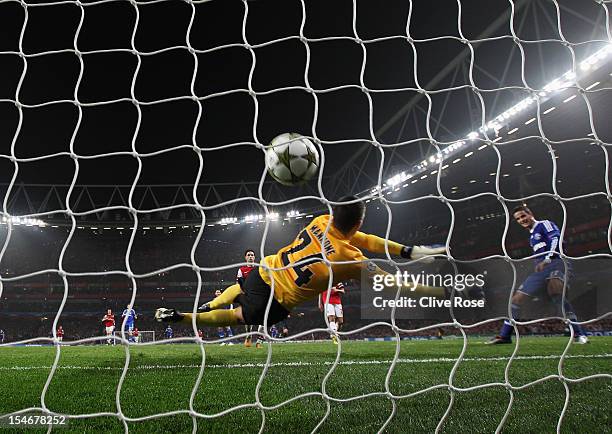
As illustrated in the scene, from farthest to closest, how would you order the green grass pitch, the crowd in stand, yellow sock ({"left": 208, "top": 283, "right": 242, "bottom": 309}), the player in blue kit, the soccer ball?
the crowd in stand
the player in blue kit
yellow sock ({"left": 208, "top": 283, "right": 242, "bottom": 309})
the soccer ball
the green grass pitch

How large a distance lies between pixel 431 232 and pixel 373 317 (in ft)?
15.1

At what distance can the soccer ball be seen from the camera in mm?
3008

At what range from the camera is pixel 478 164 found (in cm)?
1546

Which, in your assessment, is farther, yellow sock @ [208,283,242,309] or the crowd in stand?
the crowd in stand

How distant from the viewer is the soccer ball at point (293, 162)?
301 cm

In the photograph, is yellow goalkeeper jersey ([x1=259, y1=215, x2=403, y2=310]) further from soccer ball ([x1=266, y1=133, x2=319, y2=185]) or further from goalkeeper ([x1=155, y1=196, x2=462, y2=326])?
soccer ball ([x1=266, y1=133, x2=319, y2=185])

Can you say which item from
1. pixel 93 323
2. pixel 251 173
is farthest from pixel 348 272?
pixel 93 323

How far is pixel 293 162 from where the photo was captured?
301 cm

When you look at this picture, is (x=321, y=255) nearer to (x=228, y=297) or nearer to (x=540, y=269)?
(x=228, y=297)

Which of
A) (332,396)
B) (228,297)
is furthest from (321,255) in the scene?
(228,297)

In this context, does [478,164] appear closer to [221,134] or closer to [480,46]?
[480,46]

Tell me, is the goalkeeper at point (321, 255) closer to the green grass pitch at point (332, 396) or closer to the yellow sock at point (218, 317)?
the green grass pitch at point (332, 396)

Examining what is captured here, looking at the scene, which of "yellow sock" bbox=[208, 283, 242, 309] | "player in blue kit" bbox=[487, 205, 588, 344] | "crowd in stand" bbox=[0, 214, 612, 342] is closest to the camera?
"yellow sock" bbox=[208, 283, 242, 309]

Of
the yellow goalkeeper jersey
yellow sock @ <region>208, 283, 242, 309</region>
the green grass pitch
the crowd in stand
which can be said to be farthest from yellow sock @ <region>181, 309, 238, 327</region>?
the crowd in stand
